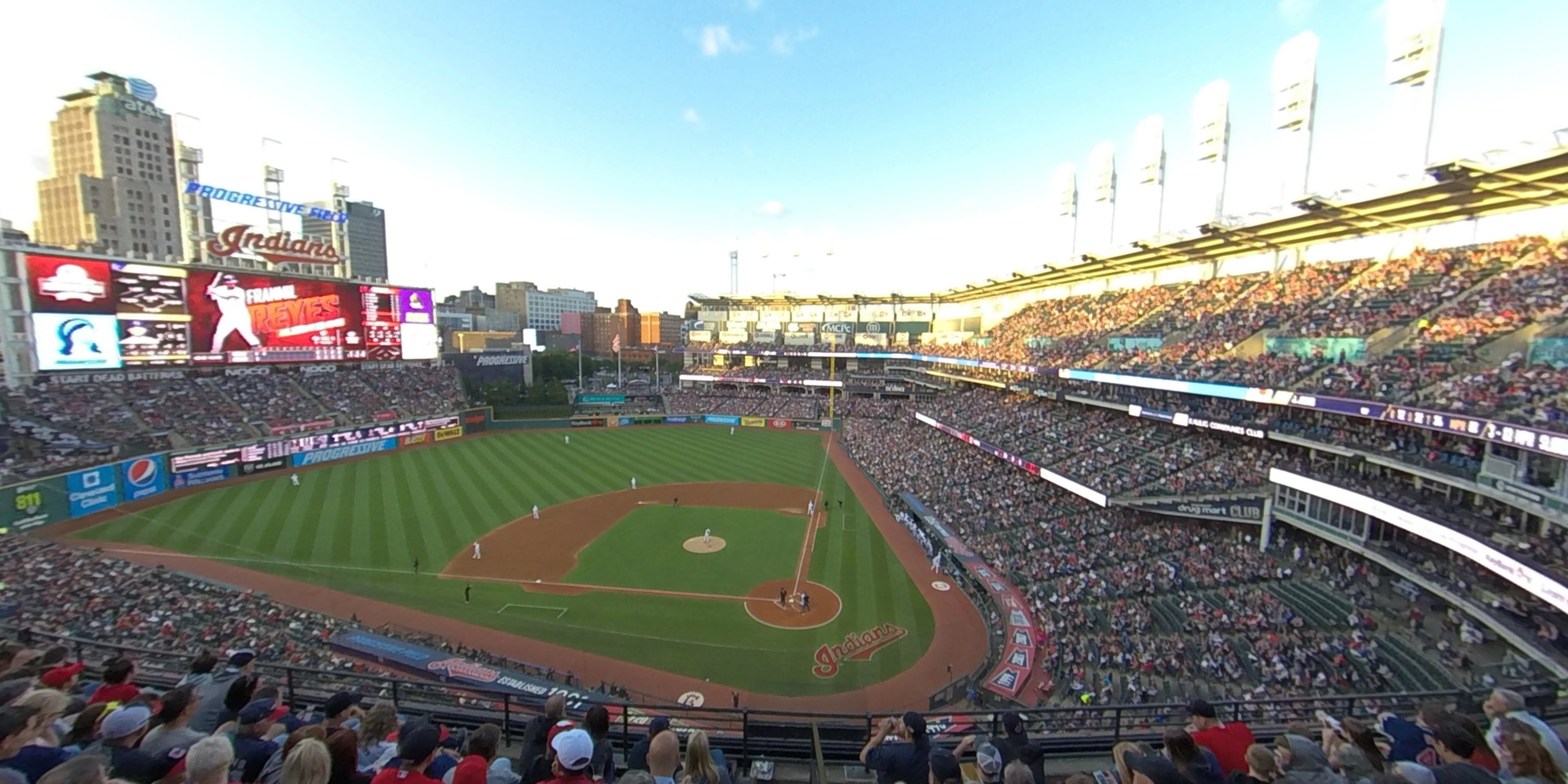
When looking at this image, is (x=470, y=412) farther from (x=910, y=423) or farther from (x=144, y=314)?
(x=910, y=423)

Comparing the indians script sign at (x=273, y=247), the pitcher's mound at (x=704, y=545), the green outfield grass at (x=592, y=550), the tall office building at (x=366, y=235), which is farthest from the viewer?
the tall office building at (x=366, y=235)

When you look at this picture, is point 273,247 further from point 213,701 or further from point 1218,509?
point 1218,509

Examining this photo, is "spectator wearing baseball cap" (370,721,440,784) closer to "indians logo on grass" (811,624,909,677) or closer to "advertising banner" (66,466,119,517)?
"indians logo on grass" (811,624,909,677)

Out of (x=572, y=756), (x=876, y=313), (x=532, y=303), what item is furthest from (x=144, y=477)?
(x=532, y=303)

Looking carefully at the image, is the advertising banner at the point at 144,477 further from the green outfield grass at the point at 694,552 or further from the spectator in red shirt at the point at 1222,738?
the spectator in red shirt at the point at 1222,738

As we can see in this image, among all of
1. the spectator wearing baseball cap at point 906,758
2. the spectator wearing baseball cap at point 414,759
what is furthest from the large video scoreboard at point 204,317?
the spectator wearing baseball cap at point 906,758

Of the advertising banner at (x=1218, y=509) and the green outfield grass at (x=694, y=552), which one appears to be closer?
the advertising banner at (x=1218, y=509)

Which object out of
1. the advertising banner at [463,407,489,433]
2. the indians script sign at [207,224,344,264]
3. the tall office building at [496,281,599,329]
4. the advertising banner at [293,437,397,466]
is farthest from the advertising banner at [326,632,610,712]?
the tall office building at [496,281,599,329]
